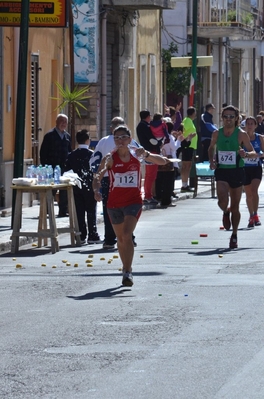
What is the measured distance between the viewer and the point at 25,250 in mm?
16625

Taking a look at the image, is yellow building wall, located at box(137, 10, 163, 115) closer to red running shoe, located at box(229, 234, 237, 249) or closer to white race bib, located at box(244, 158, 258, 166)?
white race bib, located at box(244, 158, 258, 166)

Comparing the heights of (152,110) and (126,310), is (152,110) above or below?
above

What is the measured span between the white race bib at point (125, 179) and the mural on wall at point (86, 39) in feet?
56.7

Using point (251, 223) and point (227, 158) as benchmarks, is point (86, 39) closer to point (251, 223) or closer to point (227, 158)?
point (251, 223)

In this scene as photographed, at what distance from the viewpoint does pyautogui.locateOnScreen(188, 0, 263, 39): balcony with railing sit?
142 ft

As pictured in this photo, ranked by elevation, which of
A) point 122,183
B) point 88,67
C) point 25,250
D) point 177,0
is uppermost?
point 177,0

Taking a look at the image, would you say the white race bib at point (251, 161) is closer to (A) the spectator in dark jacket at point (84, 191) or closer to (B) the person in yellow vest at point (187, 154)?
(A) the spectator in dark jacket at point (84, 191)

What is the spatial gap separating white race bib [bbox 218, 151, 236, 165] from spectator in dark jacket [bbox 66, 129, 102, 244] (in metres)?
1.83

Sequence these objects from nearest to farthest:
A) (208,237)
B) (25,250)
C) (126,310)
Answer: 1. (126,310)
2. (25,250)
3. (208,237)

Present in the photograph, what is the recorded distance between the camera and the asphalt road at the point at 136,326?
7.39 m

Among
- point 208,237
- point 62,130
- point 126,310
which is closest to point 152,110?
point 62,130

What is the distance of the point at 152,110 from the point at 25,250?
2055 cm

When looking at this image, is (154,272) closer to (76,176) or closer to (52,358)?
(76,176)

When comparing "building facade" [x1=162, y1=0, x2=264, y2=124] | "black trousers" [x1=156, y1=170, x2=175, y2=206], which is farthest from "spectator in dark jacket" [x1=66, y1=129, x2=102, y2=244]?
"building facade" [x1=162, y1=0, x2=264, y2=124]
